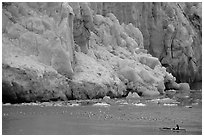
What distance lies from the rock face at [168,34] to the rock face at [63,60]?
7.97 metres

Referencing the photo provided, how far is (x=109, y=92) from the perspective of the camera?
2688cm

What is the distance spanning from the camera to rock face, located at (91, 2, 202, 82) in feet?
132

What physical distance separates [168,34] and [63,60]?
17.7 metres

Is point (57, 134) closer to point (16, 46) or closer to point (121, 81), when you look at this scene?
point (16, 46)

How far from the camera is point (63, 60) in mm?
25250

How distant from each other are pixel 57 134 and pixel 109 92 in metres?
12.4

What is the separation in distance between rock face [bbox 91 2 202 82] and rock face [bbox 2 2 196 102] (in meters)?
7.97

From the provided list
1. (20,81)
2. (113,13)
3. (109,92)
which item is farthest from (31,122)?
(113,13)

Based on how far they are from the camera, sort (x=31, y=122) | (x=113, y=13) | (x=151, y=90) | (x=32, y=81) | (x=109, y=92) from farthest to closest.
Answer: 1. (x=113, y=13)
2. (x=151, y=90)
3. (x=109, y=92)
4. (x=32, y=81)
5. (x=31, y=122)

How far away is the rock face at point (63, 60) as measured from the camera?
23.2m

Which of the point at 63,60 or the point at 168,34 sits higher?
the point at 168,34

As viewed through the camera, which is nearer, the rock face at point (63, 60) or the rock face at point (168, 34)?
the rock face at point (63, 60)

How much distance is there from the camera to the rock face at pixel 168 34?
40375mm

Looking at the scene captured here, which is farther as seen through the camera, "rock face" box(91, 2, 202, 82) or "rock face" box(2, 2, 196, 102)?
"rock face" box(91, 2, 202, 82)
